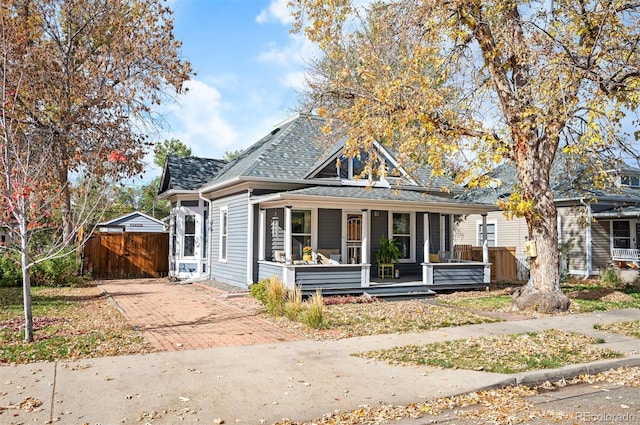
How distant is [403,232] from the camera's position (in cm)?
1798

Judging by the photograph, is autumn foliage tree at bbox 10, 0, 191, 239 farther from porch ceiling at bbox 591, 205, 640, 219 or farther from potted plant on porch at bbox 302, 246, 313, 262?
porch ceiling at bbox 591, 205, 640, 219

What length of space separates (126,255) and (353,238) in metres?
10.8

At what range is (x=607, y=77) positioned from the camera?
11.0m

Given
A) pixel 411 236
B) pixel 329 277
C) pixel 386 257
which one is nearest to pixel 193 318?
pixel 329 277

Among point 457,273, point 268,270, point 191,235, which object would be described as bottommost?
point 457,273

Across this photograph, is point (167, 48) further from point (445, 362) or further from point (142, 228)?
point (142, 228)

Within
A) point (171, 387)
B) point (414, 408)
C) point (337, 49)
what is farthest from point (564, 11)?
point (171, 387)

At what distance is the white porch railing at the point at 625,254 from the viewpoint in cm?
2191

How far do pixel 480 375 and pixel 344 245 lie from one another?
32.2ft

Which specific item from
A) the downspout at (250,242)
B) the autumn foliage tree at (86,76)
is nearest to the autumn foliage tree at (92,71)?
the autumn foliage tree at (86,76)

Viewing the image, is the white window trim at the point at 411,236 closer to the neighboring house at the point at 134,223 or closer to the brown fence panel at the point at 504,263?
the brown fence panel at the point at 504,263

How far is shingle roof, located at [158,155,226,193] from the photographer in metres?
20.0

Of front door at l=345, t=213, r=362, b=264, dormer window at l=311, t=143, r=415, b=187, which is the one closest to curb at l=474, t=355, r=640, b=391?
front door at l=345, t=213, r=362, b=264

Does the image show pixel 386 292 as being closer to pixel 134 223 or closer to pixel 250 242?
pixel 250 242
